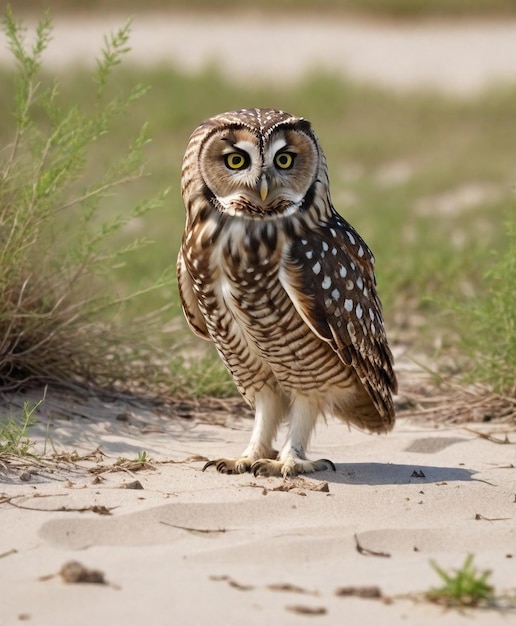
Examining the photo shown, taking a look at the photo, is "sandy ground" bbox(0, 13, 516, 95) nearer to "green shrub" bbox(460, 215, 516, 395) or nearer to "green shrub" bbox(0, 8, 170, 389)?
"green shrub" bbox(460, 215, 516, 395)

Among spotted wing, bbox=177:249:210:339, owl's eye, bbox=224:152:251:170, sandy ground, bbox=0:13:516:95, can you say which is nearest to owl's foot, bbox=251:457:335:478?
spotted wing, bbox=177:249:210:339

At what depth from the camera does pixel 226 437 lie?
5.07 metres

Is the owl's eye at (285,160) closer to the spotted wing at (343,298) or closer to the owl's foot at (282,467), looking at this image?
the spotted wing at (343,298)

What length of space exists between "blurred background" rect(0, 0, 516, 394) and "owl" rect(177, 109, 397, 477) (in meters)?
1.01

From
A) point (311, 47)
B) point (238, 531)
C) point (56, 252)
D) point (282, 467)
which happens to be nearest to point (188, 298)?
point (282, 467)

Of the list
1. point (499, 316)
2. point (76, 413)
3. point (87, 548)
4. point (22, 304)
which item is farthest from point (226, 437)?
point (87, 548)

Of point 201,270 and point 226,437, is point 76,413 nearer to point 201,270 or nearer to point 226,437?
point 226,437

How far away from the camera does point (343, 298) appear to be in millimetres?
4223

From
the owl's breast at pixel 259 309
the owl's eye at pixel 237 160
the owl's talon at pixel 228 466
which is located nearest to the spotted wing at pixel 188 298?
the owl's breast at pixel 259 309

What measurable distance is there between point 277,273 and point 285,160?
0.40m

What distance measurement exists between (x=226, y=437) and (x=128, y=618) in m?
2.30

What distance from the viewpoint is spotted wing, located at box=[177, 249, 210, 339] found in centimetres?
438

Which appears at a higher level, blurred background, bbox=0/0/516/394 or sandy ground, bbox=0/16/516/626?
blurred background, bbox=0/0/516/394

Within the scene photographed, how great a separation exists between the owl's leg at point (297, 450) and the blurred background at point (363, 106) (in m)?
1.27
